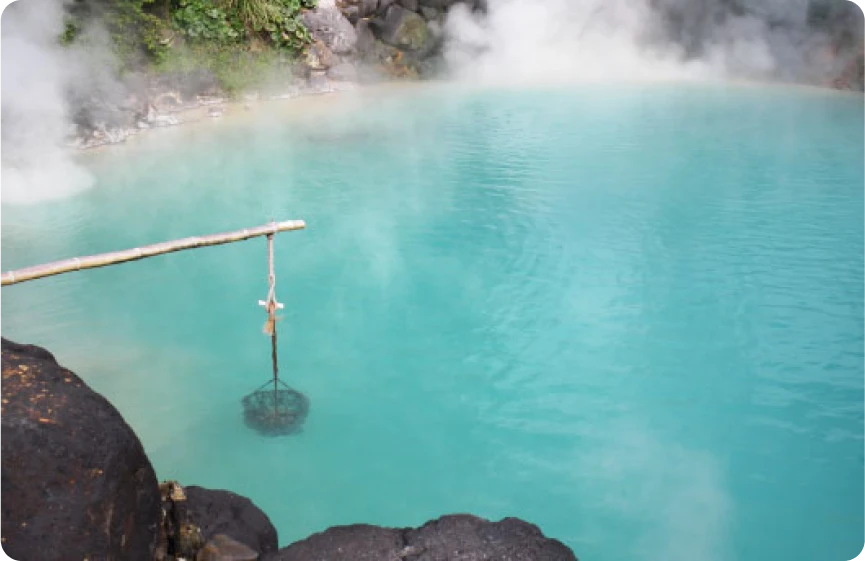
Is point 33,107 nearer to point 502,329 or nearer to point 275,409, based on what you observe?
point 275,409

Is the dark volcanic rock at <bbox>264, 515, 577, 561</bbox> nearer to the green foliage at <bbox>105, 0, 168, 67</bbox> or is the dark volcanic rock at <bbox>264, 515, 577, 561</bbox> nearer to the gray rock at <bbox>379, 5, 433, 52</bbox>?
the green foliage at <bbox>105, 0, 168, 67</bbox>

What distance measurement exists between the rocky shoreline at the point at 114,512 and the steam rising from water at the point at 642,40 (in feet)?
42.2

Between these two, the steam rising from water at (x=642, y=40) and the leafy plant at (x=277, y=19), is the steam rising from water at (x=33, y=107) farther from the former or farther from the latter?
the steam rising from water at (x=642, y=40)

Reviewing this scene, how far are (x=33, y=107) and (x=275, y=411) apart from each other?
6.31 meters

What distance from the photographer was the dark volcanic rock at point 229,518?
102 inches

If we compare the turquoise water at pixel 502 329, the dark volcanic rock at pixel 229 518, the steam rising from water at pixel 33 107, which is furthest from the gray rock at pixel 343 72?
the dark volcanic rock at pixel 229 518

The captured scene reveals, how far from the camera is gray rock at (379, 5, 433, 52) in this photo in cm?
1426

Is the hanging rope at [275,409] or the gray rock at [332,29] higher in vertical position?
the gray rock at [332,29]

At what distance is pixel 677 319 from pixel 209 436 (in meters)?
3.44

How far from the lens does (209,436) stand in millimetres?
4156

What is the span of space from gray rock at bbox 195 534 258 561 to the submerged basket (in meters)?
1.56

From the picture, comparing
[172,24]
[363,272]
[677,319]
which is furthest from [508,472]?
[172,24]

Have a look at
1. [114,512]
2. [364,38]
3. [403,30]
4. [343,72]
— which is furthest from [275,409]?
[403,30]

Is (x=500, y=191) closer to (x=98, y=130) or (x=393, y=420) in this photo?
(x=393, y=420)
